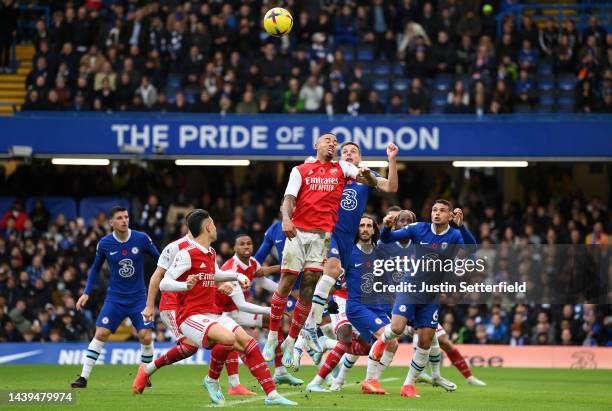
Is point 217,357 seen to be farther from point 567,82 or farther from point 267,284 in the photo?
point 567,82

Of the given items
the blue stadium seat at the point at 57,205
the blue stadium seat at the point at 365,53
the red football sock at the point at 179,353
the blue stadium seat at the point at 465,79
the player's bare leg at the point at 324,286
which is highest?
the blue stadium seat at the point at 365,53

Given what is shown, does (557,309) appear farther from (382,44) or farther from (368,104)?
(382,44)

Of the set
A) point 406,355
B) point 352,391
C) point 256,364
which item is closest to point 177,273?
point 256,364

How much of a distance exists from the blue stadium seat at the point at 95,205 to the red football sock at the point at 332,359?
13.3m

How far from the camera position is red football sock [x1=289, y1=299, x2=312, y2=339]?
47.7 feet

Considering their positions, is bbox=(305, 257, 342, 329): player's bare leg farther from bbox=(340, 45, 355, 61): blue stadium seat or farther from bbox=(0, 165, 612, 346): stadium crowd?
bbox=(340, 45, 355, 61): blue stadium seat

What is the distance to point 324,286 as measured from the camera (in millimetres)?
15305

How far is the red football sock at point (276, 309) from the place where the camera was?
14.5m

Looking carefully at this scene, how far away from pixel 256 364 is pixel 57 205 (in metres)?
16.5

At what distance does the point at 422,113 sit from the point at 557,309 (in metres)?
5.30

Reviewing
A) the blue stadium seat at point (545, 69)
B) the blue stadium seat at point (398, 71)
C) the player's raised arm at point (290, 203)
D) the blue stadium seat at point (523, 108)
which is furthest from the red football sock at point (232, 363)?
the blue stadium seat at point (545, 69)

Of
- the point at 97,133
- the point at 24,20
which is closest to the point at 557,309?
the point at 97,133

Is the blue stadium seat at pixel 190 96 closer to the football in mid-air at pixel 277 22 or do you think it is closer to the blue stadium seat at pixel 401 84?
the blue stadium seat at pixel 401 84

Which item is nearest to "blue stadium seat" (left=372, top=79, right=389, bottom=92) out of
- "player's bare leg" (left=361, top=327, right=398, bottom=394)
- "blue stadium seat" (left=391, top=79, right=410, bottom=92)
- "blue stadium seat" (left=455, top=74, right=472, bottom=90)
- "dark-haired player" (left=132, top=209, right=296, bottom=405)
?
"blue stadium seat" (left=391, top=79, right=410, bottom=92)
